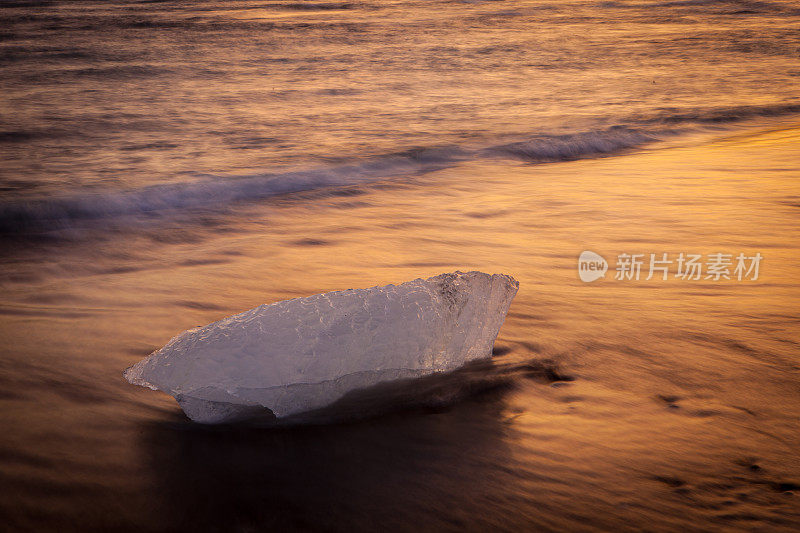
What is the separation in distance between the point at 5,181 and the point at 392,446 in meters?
4.05

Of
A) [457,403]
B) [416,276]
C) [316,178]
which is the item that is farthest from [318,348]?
[316,178]

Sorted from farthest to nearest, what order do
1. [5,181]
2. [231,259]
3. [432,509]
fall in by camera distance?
[5,181] < [231,259] < [432,509]

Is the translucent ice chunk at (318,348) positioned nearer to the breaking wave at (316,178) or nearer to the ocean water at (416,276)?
the ocean water at (416,276)

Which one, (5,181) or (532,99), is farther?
(532,99)

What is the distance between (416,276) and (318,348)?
111 cm

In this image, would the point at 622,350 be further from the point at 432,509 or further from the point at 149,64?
the point at 149,64

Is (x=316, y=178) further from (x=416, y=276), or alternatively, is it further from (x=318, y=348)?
(x=318, y=348)

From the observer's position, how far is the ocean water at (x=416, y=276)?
50.6 inches

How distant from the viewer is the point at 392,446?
1.42 m

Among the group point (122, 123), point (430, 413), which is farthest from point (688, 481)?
point (122, 123)

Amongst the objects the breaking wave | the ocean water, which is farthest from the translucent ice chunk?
the breaking wave

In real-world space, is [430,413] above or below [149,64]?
below

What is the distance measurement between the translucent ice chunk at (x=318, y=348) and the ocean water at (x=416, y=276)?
8cm

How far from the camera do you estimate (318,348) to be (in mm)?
1472
